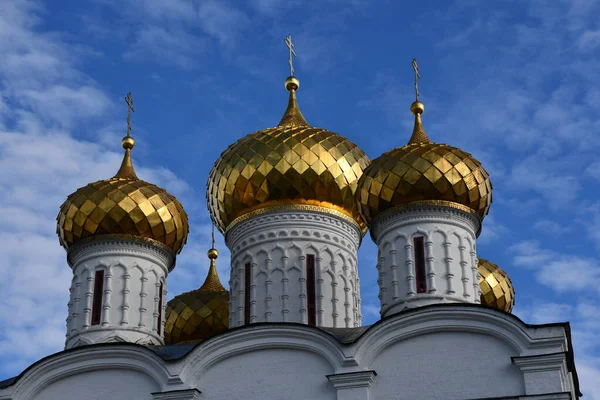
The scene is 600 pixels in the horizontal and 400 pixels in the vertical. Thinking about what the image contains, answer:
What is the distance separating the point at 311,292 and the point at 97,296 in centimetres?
288

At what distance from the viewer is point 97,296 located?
610 inches

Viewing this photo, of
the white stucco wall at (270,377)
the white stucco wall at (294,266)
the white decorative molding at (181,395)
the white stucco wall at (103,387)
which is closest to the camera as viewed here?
the white stucco wall at (270,377)

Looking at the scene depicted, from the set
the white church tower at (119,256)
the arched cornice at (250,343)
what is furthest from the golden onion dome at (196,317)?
the arched cornice at (250,343)

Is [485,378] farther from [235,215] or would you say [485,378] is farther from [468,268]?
[235,215]

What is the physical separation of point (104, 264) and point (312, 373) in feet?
13.3

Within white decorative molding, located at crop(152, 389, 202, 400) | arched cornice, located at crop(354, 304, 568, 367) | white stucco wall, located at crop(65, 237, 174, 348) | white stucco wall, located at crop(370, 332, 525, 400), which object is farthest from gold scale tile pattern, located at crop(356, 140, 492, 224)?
white decorative molding, located at crop(152, 389, 202, 400)

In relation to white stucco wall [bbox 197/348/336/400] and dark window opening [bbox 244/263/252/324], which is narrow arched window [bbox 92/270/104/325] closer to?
dark window opening [bbox 244/263/252/324]

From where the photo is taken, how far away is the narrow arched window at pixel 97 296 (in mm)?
15364

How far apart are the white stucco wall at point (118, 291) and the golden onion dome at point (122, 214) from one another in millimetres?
151

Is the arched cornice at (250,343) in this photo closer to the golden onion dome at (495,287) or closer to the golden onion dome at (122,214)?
the golden onion dome at (122,214)

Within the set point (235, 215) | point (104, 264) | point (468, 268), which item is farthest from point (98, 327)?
point (468, 268)

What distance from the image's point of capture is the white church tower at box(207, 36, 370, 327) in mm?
15086

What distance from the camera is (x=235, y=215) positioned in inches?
630

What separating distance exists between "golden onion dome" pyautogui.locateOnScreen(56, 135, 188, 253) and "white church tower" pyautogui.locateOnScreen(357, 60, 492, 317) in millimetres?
2830
